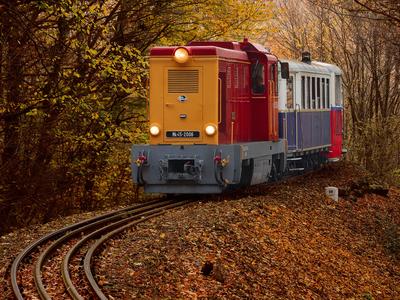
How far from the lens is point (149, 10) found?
20.3 metres

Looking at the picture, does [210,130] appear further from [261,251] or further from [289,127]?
[289,127]

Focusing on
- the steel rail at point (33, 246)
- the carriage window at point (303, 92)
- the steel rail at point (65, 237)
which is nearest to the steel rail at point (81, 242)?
the steel rail at point (65, 237)

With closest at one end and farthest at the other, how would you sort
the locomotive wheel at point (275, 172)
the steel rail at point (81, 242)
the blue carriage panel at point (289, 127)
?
1. the steel rail at point (81, 242)
2. the locomotive wheel at point (275, 172)
3. the blue carriage panel at point (289, 127)

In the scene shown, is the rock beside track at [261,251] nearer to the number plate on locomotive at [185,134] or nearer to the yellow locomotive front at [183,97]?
the number plate on locomotive at [185,134]

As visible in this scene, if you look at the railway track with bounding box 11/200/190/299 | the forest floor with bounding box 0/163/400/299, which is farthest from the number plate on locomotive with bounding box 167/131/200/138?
the railway track with bounding box 11/200/190/299

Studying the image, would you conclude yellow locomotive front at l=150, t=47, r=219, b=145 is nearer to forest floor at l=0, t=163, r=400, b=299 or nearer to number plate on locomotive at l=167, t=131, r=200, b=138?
number plate on locomotive at l=167, t=131, r=200, b=138

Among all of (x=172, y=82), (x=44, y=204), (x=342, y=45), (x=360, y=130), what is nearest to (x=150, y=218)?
(x=172, y=82)

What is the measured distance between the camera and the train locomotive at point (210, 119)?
48.7 feet

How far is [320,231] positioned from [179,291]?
6301 millimetres

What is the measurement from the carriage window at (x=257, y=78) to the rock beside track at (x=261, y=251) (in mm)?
2160

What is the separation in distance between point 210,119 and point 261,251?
4.60 meters

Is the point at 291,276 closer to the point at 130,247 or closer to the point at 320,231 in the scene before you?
the point at 130,247

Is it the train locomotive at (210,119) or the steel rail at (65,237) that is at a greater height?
the train locomotive at (210,119)

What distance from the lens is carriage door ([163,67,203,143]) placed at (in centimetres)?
1535
